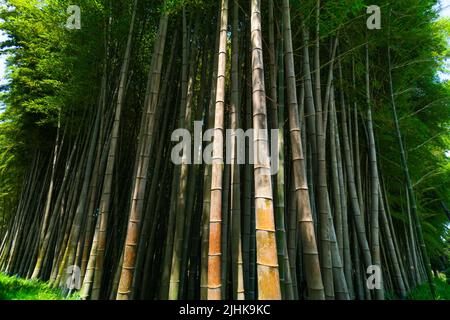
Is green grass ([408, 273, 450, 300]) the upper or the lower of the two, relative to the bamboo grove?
lower

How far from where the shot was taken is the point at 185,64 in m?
2.86

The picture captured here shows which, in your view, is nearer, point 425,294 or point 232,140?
point 232,140

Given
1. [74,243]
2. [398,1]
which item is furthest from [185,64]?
[398,1]

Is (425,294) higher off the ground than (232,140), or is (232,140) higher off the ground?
(232,140)

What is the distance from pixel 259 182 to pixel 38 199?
240 inches

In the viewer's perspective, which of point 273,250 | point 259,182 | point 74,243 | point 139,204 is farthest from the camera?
point 74,243

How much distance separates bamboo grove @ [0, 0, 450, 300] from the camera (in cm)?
196

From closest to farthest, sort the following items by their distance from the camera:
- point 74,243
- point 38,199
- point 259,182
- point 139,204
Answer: point 259,182
point 139,204
point 74,243
point 38,199

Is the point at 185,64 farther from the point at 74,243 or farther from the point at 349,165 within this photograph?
the point at 74,243

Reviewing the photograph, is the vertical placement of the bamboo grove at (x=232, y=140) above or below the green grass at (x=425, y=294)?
above

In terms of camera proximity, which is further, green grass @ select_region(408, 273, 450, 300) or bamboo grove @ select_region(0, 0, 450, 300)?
green grass @ select_region(408, 273, 450, 300)

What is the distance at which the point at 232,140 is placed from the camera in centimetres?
237

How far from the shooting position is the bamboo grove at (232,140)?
196 cm

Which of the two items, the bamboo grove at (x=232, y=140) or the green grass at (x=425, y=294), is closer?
the bamboo grove at (x=232, y=140)
